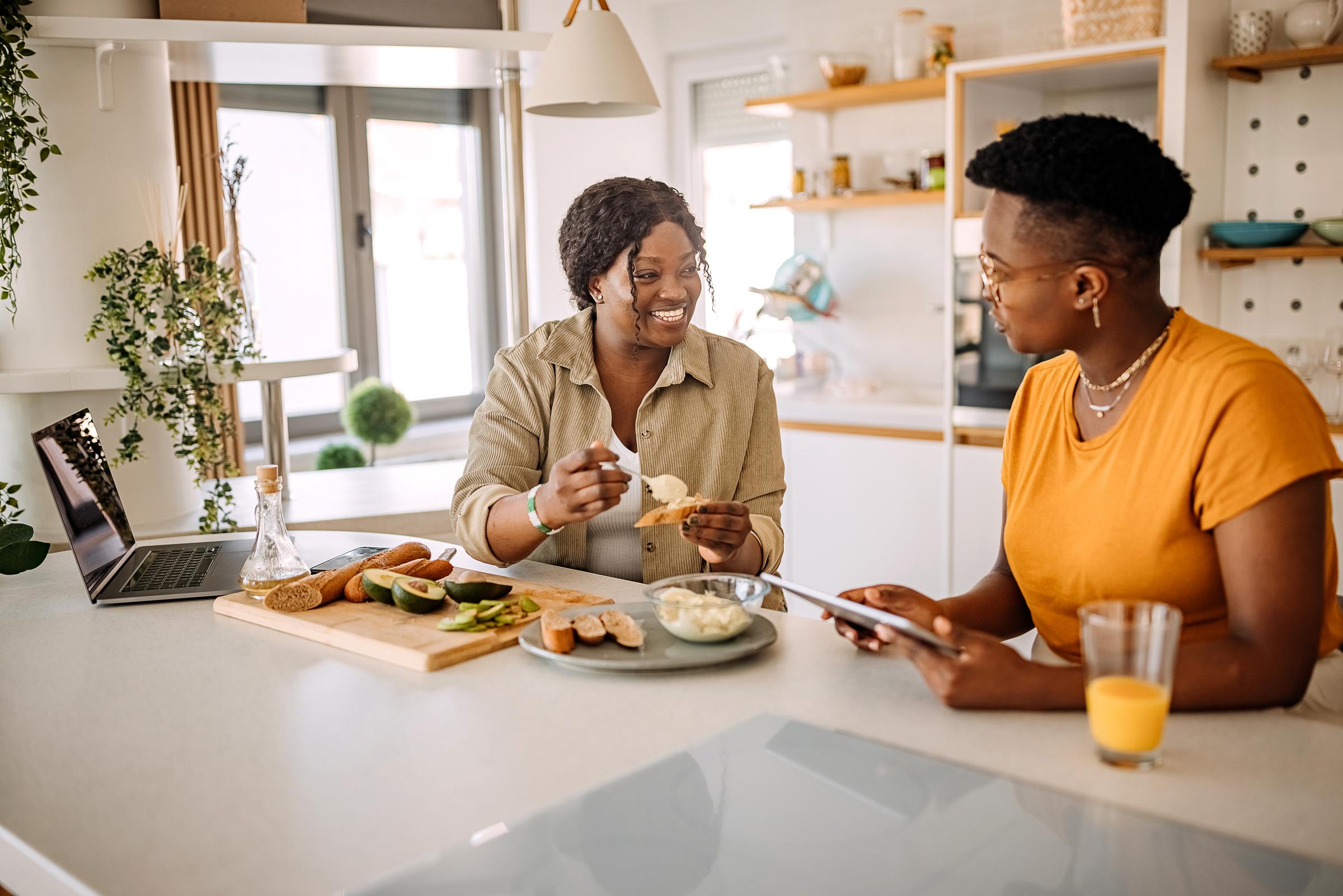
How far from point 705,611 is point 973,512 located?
2560mm

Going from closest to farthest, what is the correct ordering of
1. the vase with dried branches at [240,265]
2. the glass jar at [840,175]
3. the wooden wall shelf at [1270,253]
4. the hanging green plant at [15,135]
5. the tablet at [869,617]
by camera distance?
the tablet at [869,617] → the hanging green plant at [15,135] → the vase with dried branches at [240,265] → the wooden wall shelf at [1270,253] → the glass jar at [840,175]

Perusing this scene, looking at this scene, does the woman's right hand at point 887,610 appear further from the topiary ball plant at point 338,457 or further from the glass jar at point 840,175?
the topiary ball plant at point 338,457

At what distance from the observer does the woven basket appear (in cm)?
345

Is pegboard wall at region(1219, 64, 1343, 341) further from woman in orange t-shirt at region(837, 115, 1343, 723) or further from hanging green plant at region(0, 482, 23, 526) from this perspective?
hanging green plant at region(0, 482, 23, 526)

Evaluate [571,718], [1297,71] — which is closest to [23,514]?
[571,718]

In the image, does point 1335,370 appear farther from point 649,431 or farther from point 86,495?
point 86,495

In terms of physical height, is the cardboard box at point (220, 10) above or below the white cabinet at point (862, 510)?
above

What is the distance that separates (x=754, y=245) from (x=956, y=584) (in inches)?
98.0

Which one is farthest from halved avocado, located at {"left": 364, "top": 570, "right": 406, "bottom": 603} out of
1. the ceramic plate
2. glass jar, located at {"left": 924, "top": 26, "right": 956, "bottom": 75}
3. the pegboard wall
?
glass jar, located at {"left": 924, "top": 26, "right": 956, "bottom": 75}

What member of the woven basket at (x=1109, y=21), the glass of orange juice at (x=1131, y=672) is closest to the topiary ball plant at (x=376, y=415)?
the woven basket at (x=1109, y=21)

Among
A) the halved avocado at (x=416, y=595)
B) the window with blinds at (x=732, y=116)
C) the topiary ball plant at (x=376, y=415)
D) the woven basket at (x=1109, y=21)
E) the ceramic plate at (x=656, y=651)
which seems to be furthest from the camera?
the window with blinds at (x=732, y=116)

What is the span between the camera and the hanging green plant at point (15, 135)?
8.20 ft

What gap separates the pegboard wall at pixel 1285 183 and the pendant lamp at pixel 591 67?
7.39ft

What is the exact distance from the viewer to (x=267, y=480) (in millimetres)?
1705
